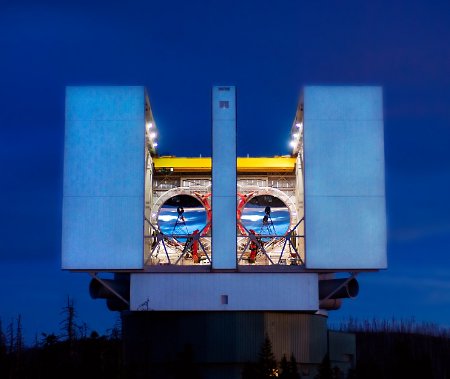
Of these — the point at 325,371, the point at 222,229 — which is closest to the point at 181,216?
the point at 222,229

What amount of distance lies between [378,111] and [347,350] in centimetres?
1361

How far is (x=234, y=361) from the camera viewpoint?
147ft

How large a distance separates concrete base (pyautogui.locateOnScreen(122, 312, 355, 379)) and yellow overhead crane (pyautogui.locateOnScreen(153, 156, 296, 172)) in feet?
24.8

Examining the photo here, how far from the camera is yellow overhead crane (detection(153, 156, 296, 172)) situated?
49031 millimetres

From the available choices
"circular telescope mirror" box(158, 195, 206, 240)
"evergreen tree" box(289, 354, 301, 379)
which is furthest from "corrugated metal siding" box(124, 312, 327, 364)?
"circular telescope mirror" box(158, 195, 206, 240)

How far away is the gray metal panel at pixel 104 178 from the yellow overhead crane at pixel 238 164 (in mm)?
5334

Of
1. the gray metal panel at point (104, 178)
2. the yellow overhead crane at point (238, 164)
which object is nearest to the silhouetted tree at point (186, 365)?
the gray metal panel at point (104, 178)

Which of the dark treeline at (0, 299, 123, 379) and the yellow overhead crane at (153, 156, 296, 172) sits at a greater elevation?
the yellow overhead crane at (153, 156, 296, 172)

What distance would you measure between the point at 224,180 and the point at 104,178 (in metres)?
5.36

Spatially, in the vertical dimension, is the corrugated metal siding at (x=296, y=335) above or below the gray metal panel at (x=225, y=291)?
below

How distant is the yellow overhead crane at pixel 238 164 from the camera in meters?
49.0

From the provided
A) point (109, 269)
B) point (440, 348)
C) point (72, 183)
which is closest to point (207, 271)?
point (109, 269)

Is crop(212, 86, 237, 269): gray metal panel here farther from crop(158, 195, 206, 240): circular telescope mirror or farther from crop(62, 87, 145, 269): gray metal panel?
crop(158, 195, 206, 240): circular telescope mirror

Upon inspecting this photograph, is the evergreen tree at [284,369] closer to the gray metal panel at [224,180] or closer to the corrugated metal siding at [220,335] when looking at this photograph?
the corrugated metal siding at [220,335]
